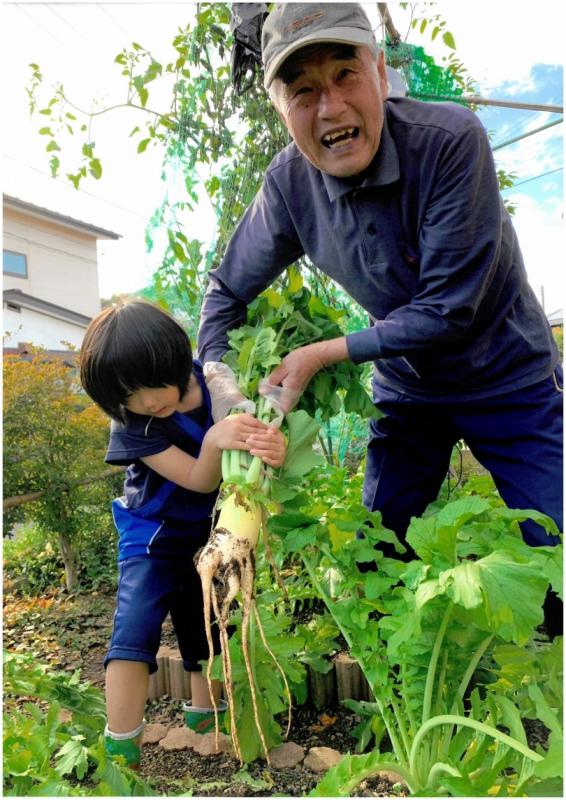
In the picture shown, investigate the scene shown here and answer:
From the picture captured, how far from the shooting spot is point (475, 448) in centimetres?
213

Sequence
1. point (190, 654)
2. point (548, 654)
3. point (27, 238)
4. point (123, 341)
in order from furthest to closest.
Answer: point (27, 238), point (190, 654), point (123, 341), point (548, 654)

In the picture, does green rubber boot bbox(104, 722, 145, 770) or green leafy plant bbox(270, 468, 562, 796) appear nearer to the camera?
green leafy plant bbox(270, 468, 562, 796)

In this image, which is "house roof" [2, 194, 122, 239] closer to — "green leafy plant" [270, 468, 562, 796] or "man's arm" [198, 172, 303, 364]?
"man's arm" [198, 172, 303, 364]

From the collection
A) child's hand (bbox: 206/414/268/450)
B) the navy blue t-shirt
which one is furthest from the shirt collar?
the navy blue t-shirt

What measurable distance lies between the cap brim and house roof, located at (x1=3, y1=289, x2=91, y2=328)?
49.5ft

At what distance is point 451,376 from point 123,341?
3.40 ft

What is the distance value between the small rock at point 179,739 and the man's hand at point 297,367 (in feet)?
4.27

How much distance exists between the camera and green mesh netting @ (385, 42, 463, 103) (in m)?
4.16

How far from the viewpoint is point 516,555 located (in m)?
1.28

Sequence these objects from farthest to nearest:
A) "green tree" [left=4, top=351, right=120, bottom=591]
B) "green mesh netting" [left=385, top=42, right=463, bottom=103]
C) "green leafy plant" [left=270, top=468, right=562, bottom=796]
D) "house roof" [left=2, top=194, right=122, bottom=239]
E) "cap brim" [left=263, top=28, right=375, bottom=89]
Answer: "house roof" [left=2, top=194, right=122, bottom=239] → "green tree" [left=4, top=351, right=120, bottom=591] → "green mesh netting" [left=385, top=42, right=463, bottom=103] → "cap brim" [left=263, top=28, right=375, bottom=89] → "green leafy plant" [left=270, top=468, right=562, bottom=796]

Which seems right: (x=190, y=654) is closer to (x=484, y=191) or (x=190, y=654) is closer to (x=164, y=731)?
(x=164, y=731)

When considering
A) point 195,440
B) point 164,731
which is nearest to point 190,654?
Result: point 164,731

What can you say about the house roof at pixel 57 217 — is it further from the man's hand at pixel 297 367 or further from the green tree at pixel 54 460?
the man's hand at pixel 297 367

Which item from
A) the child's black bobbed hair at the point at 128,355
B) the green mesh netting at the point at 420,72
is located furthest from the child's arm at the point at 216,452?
the green mesh netting at the point at 420,72
